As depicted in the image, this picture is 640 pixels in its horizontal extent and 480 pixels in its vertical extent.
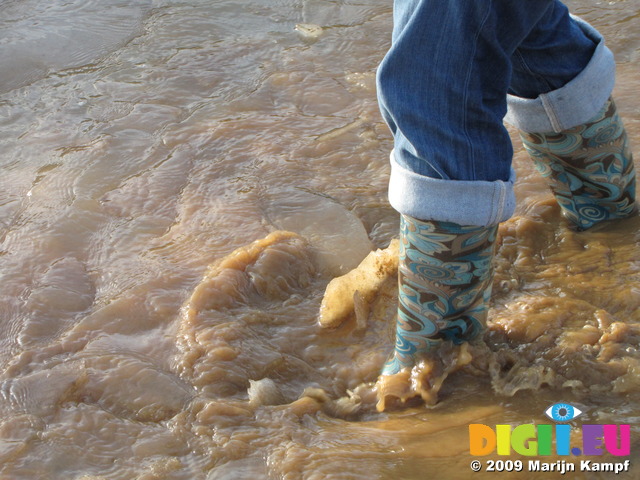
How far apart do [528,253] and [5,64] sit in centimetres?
235

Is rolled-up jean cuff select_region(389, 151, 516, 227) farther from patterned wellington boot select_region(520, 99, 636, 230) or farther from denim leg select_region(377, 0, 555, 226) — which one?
patterned wellington boot select_region(520, 99, 636, 230)

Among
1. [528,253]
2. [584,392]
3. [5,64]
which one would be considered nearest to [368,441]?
[584,392]

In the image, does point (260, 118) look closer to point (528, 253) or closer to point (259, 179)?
point (259, 179)

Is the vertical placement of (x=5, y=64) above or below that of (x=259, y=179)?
above

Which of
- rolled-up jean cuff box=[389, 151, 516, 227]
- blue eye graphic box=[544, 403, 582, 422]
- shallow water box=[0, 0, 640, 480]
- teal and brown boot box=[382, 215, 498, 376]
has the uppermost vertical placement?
rolled-up jean cuff box=[389, 151, 516, 227]

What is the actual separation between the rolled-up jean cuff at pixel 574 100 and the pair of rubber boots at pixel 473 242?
0.14 ft

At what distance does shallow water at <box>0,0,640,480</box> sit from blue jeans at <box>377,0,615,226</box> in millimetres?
396

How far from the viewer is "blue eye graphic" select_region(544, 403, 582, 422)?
1.37m

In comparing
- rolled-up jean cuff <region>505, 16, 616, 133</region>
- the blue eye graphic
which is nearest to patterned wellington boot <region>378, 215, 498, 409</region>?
the blue eye graphic

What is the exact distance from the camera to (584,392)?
1.43m

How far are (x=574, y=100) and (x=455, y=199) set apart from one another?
56cm

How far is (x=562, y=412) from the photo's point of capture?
1388 mm

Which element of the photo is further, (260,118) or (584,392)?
(260,118)

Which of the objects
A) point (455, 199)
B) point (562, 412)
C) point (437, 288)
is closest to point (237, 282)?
point (437, 288)
